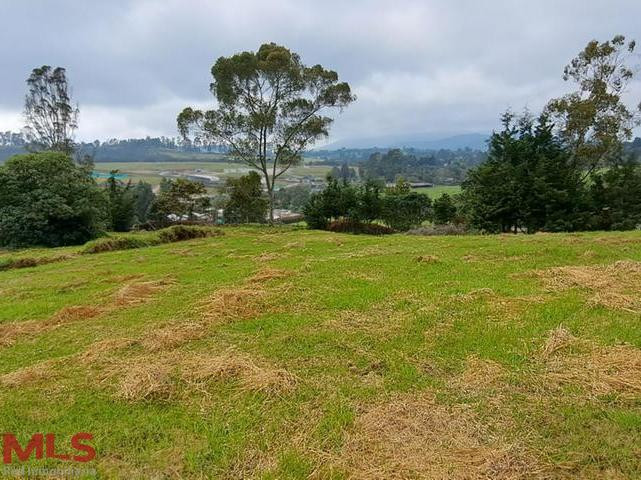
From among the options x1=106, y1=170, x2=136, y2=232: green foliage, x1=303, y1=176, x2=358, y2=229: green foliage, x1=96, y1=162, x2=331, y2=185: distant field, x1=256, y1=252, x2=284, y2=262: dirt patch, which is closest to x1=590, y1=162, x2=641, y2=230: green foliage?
x1=303, y1=176, x2=358, y2=229: green foliage

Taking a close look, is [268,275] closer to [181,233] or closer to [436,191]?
[181,233]

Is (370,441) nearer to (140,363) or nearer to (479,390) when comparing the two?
(479,390)

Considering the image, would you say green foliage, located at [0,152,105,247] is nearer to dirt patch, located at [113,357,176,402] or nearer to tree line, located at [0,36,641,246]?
tree line, located at [0,36,641,246]

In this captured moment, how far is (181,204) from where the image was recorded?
28.9m

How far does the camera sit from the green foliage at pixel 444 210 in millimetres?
27194

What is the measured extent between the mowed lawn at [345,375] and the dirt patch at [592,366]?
20 millimetres

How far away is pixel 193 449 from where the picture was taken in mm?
2979

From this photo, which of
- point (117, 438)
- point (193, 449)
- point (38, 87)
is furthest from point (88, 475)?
point (38, 87)

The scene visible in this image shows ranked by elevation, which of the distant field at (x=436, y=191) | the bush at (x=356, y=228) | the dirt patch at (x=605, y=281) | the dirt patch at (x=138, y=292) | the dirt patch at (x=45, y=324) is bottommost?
the bush at (x=356, y=228)

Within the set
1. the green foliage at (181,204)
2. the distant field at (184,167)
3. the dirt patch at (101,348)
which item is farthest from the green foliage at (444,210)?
the distant field at (184,167)

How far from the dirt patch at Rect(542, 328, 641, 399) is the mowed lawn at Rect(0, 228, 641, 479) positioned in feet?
0.07

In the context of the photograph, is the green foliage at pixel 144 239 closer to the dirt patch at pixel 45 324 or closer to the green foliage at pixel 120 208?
the dirt patch at pixel 45 324

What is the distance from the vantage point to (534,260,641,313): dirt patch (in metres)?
5.40

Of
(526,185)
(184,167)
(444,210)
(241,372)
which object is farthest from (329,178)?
(184,167)
